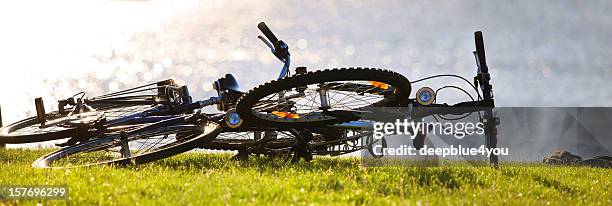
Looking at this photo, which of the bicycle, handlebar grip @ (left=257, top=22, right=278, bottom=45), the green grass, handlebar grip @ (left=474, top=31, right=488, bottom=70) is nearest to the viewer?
the green grass

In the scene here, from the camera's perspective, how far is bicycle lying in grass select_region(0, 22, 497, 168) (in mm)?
8688

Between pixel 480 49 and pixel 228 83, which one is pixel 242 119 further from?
pixel 480 49

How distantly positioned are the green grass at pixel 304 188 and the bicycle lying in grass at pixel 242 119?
1367 mm

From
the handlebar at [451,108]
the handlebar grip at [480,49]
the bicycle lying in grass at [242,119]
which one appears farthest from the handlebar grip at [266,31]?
the handlebar grip at [480,49]

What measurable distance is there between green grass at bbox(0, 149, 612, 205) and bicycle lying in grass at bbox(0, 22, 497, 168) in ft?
4.48

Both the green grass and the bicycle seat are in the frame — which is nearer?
the green grass

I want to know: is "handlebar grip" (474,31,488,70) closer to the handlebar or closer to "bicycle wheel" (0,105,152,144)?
the handlebar

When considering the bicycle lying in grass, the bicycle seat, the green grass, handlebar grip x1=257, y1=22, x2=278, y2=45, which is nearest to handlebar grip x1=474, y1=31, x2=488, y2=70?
the bicycle lying in grass

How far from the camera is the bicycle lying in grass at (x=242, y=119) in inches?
342

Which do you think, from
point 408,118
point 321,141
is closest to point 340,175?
point 408,118

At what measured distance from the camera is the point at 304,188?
6.19 m

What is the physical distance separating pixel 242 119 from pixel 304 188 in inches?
139

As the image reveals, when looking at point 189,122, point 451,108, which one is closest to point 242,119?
point 189,122

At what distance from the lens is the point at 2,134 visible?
11555 mm
